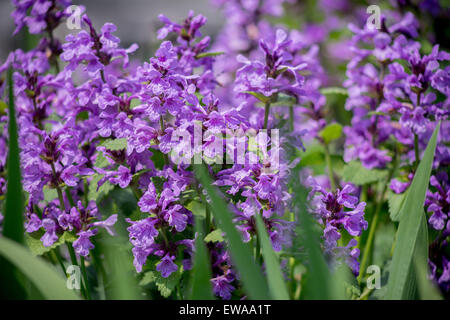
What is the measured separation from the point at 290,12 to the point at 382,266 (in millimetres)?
3202

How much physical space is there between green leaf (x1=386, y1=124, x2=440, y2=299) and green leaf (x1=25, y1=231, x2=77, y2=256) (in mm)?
846

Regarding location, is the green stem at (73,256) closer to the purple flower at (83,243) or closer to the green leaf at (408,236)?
the purple flower at (83,243)

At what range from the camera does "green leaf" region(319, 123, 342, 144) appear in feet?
6.29

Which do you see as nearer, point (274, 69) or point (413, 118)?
point (274, 69)

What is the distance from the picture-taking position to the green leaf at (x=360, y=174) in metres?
1.77

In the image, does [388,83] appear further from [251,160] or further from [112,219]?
[112,219]

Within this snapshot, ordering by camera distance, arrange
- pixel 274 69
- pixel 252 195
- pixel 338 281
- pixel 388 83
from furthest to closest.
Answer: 1. pixel 388 83
2. pixel 274 69
3. pixel 252 195
4. pixel 338 281

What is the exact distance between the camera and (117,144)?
128 centimetres

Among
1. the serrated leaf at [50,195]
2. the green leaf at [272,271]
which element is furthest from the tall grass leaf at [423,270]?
the serrated leaf at [50,195]

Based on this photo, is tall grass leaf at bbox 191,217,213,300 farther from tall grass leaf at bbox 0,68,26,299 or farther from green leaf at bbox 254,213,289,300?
tall grass leaf at bbox 0,68,26,299

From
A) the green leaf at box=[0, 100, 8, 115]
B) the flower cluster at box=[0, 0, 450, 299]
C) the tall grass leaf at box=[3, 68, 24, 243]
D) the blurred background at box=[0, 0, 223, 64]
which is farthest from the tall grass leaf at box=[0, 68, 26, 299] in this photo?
the blurred background at box=[0, 0, 223, 64]

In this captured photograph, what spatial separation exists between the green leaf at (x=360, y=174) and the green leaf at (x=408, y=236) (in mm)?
675

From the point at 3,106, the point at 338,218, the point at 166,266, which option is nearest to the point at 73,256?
the point at 166,266
